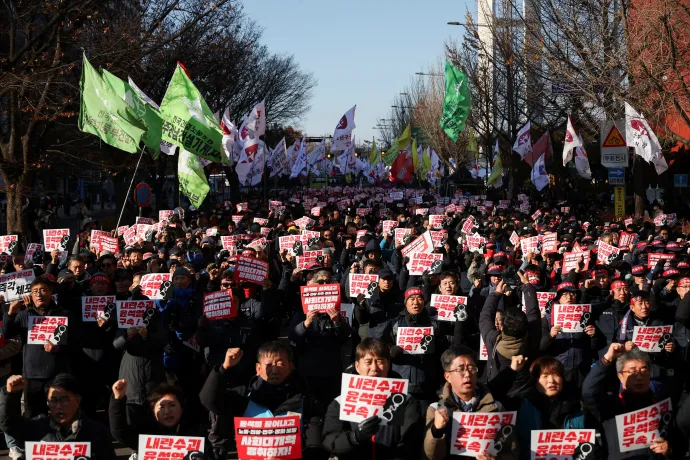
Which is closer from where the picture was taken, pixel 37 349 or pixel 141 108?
pixel 37 349

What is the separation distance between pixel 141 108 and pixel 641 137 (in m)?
10.3

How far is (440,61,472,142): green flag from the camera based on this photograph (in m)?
26.8

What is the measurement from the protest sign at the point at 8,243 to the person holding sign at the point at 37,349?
6468 millimetres

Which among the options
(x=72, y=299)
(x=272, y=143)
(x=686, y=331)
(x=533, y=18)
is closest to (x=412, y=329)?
(x=686, y=331)

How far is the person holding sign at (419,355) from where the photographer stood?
754 centimetres

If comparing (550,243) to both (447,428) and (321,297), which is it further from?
(447,428)

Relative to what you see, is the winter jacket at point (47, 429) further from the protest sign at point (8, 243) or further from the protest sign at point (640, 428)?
the protest sign at point (8, 243)

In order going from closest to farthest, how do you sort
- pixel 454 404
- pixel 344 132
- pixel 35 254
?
pixel 454 404 → pixel 35 254 → pixel 344 132

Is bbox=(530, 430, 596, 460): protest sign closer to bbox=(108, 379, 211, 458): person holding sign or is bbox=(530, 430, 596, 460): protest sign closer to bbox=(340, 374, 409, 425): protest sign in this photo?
bbox=(340, 374, 409, 425): protest sign

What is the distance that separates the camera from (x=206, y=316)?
810cm

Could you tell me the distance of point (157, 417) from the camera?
17.2 feet

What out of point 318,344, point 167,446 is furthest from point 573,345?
point 167,446

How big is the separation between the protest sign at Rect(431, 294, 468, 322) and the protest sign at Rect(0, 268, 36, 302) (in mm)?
4163

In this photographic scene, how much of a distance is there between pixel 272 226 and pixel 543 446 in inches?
639
